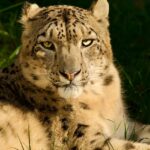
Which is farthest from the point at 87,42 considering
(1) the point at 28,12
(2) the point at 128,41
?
(2) the point at 128,41

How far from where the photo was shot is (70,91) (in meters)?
6.82

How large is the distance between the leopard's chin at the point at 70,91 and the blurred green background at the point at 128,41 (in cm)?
158

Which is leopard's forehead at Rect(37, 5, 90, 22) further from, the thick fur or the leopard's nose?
the leopard's nose

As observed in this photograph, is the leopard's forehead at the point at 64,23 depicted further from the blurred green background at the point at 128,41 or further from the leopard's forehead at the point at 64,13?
the blurred green background at the point at 128,41

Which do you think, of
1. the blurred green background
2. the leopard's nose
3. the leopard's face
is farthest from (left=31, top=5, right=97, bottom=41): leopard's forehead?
the blurred green background

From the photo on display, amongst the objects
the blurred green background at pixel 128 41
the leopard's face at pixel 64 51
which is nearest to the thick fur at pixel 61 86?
the leopard's face at pixel 64 51

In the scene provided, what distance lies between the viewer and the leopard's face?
22.4 ft

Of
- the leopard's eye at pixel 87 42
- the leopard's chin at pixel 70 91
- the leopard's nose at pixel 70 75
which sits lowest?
the leopard's chin at pixel 70 91

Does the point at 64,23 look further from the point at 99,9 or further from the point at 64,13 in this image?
the point at 99,9

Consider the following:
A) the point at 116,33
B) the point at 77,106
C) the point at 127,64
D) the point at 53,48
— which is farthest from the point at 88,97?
the point at 116,33

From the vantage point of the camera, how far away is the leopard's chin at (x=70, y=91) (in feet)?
22.3

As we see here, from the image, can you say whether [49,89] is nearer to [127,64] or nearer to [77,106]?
[77,106]

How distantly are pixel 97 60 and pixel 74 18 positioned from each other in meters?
0.43

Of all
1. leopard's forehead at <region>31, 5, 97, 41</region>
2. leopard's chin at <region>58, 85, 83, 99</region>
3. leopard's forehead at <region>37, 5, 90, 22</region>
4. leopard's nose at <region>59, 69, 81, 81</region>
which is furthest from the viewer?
leopard's forehead at <region>37, 5, 90, 22</region>
